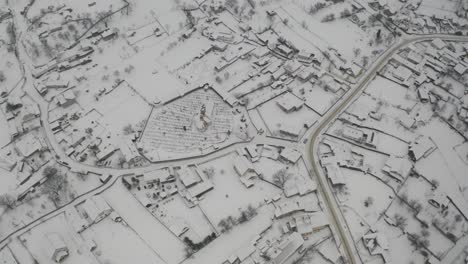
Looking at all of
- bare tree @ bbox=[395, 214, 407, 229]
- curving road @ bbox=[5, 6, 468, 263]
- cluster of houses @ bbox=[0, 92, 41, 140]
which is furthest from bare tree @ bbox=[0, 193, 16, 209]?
bare tree @ bbox=[395, 214, 407, 229]

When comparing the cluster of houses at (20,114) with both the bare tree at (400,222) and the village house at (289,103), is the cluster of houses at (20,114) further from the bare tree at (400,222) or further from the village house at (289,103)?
the bare tree at (400,222)

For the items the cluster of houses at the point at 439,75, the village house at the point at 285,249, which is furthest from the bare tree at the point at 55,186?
the cluster of houses at the point at 439,75

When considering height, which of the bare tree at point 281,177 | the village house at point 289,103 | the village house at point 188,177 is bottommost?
the bare tree at point 281,177

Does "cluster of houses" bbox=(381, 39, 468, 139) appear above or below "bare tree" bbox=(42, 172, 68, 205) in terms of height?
below

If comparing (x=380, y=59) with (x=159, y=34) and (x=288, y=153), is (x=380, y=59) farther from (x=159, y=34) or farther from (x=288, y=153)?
(x=159, y=34)

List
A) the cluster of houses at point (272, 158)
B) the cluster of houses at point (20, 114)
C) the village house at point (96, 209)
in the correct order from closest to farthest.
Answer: the village house at point (96, 209)
the cluster of houses at point (272, 158)
the cluster of houses at point (20, 114)

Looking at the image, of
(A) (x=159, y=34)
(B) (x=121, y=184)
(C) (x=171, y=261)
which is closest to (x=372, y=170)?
(C) (x=171, y=261)

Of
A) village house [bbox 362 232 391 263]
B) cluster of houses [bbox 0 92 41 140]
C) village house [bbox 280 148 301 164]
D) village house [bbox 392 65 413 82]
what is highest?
cluster of houses [bbox 0 92 41 140]

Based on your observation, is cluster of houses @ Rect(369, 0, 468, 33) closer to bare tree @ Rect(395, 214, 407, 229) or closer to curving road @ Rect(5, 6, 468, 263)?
curving road @ Rect(5, 6, 468, 263)

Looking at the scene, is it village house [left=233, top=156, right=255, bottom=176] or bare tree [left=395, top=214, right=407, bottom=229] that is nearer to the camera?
bare tree [left=395, top=214, right=407, bottom=229]

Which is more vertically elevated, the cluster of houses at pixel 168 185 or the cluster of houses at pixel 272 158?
the cluster of houses at pixel 168 185
